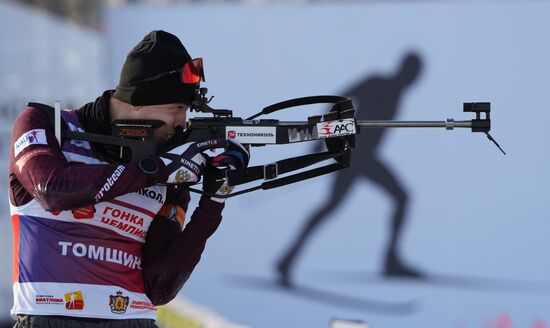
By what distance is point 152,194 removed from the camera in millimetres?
3285

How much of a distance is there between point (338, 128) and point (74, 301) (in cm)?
96

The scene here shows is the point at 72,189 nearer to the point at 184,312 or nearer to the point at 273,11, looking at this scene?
the point at 184,312

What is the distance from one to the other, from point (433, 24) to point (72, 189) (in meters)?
4.88

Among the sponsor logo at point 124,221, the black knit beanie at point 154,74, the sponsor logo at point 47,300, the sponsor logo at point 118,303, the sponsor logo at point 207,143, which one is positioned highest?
the black knit beanie at point 154,74

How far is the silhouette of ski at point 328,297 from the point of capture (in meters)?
7.37

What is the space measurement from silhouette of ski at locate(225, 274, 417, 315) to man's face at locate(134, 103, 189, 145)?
4438mm

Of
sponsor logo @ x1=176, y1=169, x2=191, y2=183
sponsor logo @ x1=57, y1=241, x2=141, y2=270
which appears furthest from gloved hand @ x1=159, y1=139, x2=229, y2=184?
sponsor logo @ x1=57, y1=241, x2=141, y2=270

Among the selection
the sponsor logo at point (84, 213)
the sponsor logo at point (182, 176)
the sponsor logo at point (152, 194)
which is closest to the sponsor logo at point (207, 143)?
the sponsor logo at point (182, 176)

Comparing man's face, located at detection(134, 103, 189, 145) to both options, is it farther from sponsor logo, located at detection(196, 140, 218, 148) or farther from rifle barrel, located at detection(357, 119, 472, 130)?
rifle barrel, located at detection(357, 119, 472, 130)

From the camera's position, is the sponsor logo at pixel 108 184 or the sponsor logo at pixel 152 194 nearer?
the sponsor logo at pixel 108 184

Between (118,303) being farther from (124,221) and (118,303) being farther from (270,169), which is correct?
(270,169)

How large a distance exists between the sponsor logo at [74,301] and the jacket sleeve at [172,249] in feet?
0.80

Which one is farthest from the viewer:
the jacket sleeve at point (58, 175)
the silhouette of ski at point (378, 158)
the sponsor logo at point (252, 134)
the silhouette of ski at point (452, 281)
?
the silhouette of ski at point (378, 158)

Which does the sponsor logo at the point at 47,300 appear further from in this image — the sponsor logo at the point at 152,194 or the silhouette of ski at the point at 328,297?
the silhouette of ski at the point at 328,297
